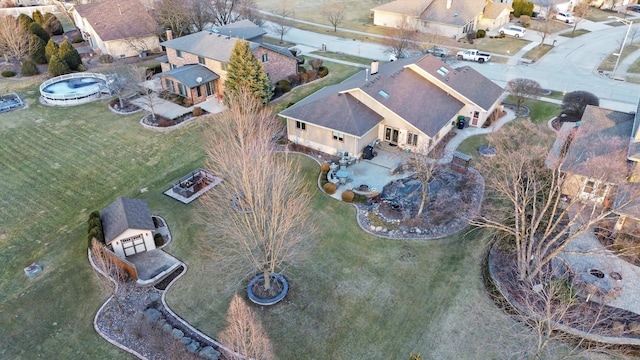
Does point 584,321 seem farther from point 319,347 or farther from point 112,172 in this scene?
point 112,172

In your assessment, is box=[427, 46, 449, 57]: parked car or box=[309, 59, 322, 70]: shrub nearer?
box=[309, 59, 322, 70]: shrub

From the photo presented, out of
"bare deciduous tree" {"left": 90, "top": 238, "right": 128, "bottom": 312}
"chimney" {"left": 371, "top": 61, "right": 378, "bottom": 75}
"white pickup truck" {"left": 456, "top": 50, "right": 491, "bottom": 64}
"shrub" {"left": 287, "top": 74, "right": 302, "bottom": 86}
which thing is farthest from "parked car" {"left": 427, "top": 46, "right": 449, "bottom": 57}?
"bare deciduous tree" {"left": 90, "top": 238, "right": 128, "bottom": 312}

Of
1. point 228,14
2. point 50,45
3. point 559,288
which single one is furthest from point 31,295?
point 228,14

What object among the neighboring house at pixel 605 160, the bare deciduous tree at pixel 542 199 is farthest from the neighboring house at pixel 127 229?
the neighboring house at pixel 605 160

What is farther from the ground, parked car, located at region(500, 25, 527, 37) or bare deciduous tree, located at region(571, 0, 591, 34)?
bare deciduous tree, located at region(571, 0, 591, 34)

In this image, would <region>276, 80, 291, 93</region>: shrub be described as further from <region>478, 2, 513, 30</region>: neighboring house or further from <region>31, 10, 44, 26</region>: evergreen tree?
<region>31, 10, 44, 26</region>: evergreen tree

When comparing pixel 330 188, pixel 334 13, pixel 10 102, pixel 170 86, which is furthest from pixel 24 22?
pixel 330 188

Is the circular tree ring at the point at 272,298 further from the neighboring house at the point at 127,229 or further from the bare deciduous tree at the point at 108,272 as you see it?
the neighboring house at the point at 127,229
